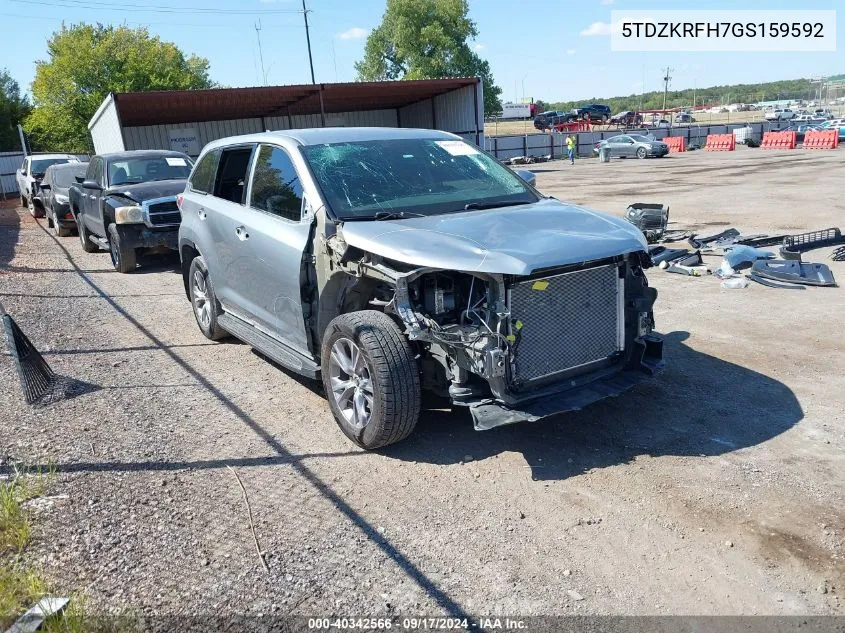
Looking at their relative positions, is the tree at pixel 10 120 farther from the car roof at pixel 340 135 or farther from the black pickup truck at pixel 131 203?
the car roof at pixel 340 135

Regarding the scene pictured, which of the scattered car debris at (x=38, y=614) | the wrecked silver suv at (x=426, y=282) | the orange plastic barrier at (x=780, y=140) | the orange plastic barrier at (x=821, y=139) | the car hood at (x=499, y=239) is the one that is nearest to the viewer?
the scattered car debris at (x=38, y=614)

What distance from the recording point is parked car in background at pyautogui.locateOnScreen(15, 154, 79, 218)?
69.2ft

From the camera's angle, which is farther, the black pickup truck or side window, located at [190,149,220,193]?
the black pickup truck

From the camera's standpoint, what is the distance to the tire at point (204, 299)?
6449 millimetres

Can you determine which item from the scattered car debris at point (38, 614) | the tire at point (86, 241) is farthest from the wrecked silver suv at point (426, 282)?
the tire at point (86, 241)

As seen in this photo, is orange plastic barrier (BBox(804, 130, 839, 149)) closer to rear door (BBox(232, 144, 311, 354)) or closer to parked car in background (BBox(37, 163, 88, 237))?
parked car in background (BBox(37, 163, 88, 237))

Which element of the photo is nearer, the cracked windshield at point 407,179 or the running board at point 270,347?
the cracked windshield at point 407,179

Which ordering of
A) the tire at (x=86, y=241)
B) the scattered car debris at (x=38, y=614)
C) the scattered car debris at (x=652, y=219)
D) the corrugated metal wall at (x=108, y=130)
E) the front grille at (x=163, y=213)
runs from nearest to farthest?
the scattered car debris at (x=38, y=614) < the front grille at (x=163, y=213) < the scattered car debris at (x=652, y=219) < the tire at (x=86, y=241) < the corrugated metal wall at (x=108, y=130)

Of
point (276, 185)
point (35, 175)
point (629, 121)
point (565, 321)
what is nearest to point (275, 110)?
point (35, 175)

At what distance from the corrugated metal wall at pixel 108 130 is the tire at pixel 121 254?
40.2 ft

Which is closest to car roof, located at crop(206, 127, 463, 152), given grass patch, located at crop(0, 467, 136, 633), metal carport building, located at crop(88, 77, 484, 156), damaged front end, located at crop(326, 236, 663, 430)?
damaged front end, located at crop(326, 236, 663, 430)

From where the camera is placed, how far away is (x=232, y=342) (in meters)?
6.92

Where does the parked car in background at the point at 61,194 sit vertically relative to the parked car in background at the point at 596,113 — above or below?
below

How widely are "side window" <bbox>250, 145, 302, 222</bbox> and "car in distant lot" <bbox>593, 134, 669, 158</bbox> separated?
35714 millimetres
